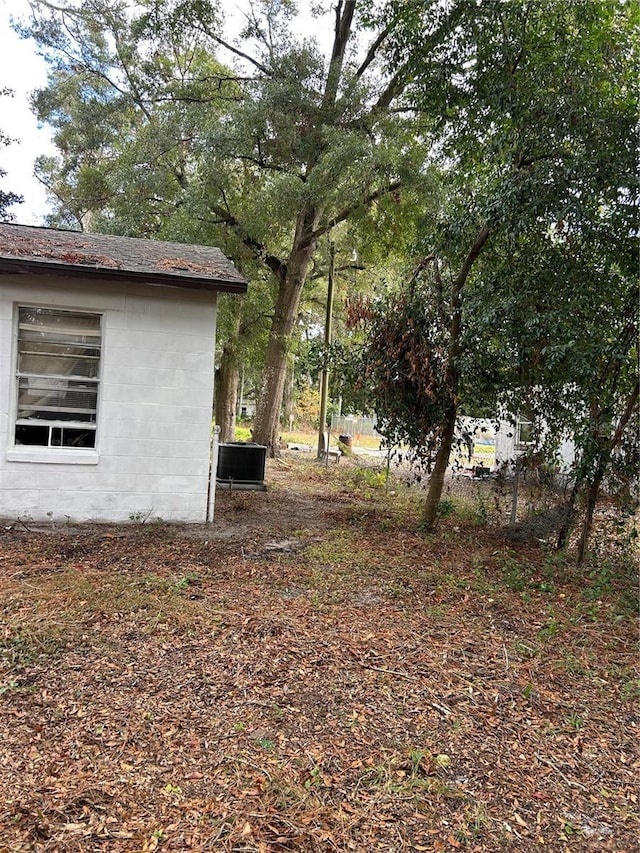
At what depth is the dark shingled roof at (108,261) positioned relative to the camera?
6547mm

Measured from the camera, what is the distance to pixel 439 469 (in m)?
7.87

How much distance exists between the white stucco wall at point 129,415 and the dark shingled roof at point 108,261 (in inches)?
10.8

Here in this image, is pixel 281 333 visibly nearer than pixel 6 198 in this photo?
Yes

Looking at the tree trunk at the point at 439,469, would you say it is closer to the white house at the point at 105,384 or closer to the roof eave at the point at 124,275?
the white house at the point at 105,384

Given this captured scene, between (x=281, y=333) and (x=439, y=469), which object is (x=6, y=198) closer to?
(x=281, y=333)

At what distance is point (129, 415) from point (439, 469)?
414 centimetres

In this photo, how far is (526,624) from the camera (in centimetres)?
461

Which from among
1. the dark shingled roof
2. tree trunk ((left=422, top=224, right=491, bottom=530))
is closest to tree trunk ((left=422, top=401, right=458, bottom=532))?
tree trunk ((left=422, top=224, right=491, bottom=530))

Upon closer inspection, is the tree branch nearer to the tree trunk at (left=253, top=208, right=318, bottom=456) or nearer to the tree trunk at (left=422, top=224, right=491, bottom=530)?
the tree trunk at (left=253, top=208, right=318, bottom=456)

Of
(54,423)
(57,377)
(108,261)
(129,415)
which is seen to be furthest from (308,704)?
(108,261)

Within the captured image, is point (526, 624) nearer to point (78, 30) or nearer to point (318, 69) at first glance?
point (318, 69)

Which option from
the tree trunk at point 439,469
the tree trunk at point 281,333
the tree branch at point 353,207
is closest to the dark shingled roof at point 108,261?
the tree trunk at point 439,469

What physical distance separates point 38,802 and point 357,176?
1095 centimetres

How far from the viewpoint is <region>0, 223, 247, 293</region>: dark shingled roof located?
6547 mm
